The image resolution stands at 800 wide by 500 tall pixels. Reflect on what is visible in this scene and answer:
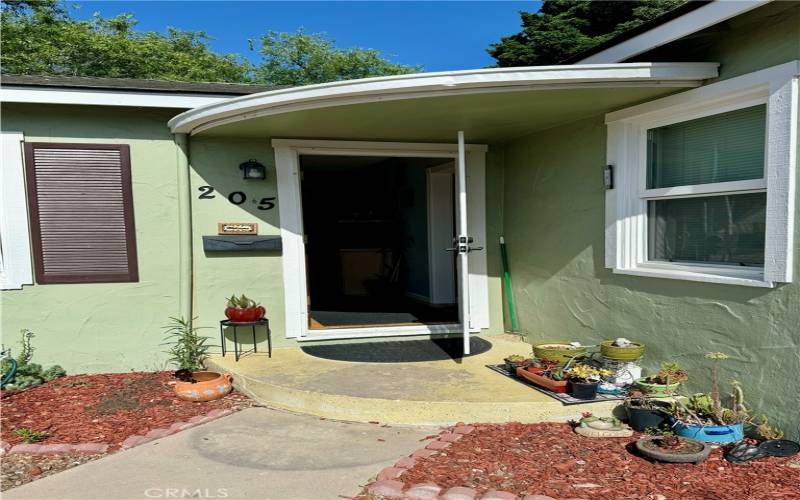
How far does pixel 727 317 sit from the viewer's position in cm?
321

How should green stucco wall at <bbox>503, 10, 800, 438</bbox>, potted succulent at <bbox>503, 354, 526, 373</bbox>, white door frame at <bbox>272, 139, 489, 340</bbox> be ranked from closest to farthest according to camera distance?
1. green stucco wall at <bbox>503, 10, 800, 438</bbox>
2. potted succulent at <bbox>503, 354, 526, 373</bbox>
3. white door frame at <bbox>272, 139, 489, 340</bbox>

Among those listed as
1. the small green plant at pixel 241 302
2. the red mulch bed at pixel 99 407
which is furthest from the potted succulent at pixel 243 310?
the red mulch bed at pixel 99 407

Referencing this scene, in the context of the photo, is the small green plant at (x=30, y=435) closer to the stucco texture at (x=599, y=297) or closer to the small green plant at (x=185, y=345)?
the small green plant at (x=185, y=345)

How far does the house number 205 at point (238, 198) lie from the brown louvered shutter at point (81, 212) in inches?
24.8

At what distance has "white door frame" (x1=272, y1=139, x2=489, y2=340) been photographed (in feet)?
16.3

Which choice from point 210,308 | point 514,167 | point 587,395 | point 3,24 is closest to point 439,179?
point 514,167

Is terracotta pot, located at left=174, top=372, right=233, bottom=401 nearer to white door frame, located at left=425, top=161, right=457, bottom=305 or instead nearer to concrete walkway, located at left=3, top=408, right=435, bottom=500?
concrete walkway, located at left=3, top=408, right=435, bottom=500

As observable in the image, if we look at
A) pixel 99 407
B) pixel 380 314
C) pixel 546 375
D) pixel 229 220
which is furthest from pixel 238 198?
pixel 546 375

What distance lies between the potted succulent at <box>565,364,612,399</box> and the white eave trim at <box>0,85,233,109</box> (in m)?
3.62

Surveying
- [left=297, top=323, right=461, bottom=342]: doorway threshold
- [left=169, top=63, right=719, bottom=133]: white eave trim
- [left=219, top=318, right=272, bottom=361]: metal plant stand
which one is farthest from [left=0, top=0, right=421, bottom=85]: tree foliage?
[left=169, top=63, right=719, bottom=133]: white eave trim

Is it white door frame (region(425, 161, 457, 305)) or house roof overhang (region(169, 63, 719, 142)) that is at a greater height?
house roof overhang (region(169, 63, 719, 142))

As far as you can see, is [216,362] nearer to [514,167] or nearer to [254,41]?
[514,167]

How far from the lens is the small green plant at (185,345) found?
15.2 feet

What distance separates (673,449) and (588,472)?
0.53m
